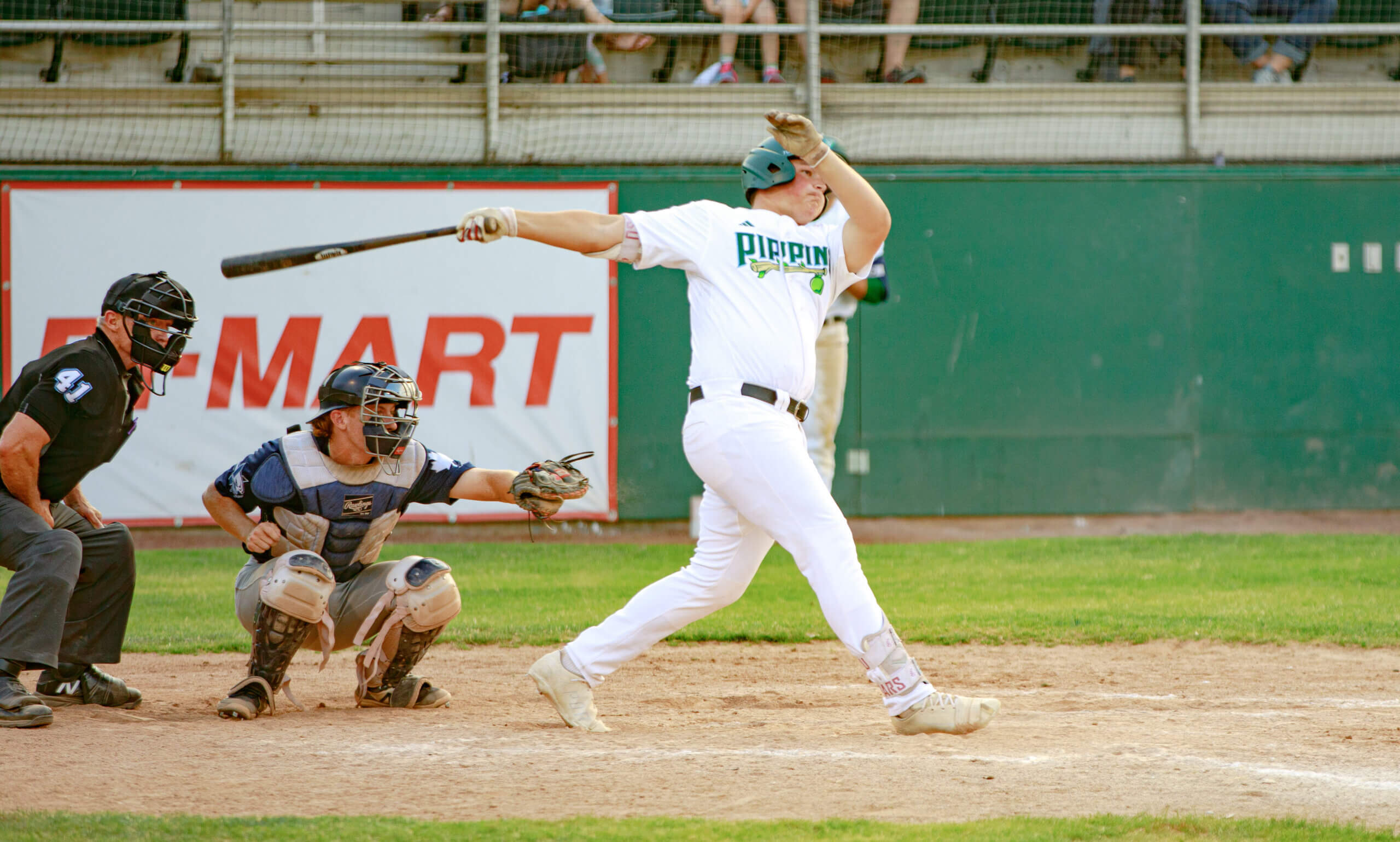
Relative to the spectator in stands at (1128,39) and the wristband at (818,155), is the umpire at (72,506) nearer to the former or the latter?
the wristband at (818,155)

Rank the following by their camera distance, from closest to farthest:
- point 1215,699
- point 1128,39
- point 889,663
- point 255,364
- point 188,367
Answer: point 889,663 < point 1215,699 < point 188,367 < point 255,364 < point 1128,39

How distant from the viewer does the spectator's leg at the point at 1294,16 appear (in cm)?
1174

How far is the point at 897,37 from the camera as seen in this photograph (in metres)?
11.7

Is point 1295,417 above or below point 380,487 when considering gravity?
below

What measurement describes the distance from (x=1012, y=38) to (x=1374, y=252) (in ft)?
11.6

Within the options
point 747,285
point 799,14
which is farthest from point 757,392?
point 799,14

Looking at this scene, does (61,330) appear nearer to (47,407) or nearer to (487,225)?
(47,407)

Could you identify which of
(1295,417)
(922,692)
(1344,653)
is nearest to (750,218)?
(922,692)

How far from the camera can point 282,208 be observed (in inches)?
405

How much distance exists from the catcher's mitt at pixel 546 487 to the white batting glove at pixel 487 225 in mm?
820

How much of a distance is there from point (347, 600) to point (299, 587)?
37 cm

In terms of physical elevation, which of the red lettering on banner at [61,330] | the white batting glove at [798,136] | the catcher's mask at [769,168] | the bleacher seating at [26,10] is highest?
the bleacher seating at [26,10]

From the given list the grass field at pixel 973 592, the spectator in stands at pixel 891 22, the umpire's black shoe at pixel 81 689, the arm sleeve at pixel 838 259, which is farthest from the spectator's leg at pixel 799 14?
the umpire's black shoe at pixel 81 689

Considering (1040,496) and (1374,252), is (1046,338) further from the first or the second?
(1374,252)
